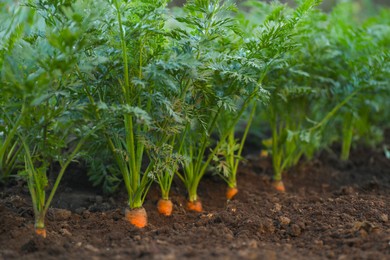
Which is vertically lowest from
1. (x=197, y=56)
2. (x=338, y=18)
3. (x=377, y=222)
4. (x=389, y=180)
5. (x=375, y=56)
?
(x=377, y=222)

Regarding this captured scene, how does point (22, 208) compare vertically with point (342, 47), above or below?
below

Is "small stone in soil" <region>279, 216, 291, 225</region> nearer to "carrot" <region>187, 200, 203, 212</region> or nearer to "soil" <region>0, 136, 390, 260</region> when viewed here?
"soil" <region>0, 136, 390, 260</region>

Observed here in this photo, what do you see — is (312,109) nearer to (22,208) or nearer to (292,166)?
(292,166)

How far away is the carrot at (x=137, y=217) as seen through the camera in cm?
→ 293

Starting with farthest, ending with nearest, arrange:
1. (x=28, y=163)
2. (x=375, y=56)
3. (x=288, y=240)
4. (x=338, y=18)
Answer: (x=338, y=18) < (x=375, y=56) < (x=288, y=240) < (x=28, y=163)

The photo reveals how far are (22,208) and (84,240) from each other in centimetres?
53

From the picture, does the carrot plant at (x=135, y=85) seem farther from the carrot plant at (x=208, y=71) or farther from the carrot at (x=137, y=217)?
the carrot plant at (x=208, y=71)

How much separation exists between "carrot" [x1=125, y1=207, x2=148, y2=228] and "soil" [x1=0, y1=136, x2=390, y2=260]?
40mm

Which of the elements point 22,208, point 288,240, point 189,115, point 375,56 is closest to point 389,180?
point 375,56

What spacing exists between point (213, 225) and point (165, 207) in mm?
411

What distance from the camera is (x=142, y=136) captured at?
2742 millimetres

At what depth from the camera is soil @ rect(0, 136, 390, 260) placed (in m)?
2.44

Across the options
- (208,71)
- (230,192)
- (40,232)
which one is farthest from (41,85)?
(230,192)

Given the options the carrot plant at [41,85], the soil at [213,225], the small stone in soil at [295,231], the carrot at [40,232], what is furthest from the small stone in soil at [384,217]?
the carrot at [40,232]
